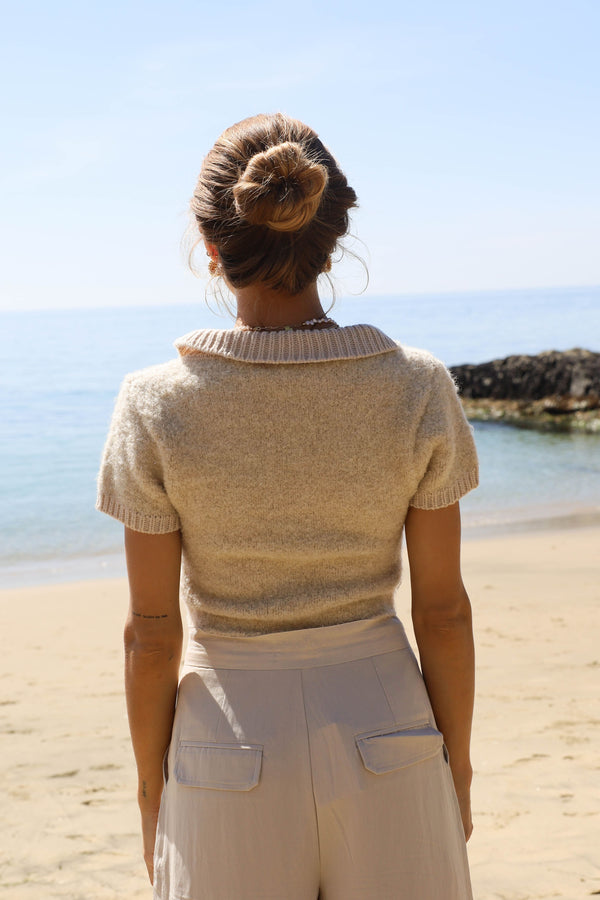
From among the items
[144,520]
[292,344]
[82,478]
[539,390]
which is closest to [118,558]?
[82,478]

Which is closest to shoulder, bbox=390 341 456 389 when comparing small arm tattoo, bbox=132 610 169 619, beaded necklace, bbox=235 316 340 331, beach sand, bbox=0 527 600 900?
beaded necklace, bbox=235 316 340 331

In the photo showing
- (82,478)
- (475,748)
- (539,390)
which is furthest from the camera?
(539,390)

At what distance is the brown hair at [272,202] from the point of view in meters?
1.34

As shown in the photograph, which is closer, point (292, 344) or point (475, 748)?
point (292, 344)

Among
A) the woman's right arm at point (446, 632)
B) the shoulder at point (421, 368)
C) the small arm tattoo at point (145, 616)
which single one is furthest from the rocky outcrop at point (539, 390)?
the small arm tattoo at point (145, 616)

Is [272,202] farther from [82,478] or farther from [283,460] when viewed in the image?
[82,478]

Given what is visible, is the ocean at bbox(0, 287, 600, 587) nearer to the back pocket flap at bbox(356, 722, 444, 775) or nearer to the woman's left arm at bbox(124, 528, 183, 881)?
the woman's left arm at bbox(124, 528, 183, 881)

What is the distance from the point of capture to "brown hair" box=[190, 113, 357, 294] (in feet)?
4.41

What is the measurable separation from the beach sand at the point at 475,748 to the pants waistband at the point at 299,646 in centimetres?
225

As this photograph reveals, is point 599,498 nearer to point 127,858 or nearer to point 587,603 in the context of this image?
point 587,603

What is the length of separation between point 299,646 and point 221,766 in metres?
0.21

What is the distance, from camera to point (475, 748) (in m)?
4.43

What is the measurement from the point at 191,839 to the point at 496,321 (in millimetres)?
80515

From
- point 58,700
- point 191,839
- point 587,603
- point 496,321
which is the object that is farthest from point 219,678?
point 496,321
